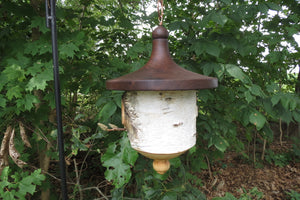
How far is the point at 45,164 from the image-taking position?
2383mm

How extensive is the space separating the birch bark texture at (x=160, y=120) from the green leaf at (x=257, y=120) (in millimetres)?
830

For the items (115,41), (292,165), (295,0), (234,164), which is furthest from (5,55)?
(292,165)

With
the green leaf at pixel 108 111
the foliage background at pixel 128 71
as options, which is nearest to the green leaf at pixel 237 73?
the foliage background at pixel 128 71

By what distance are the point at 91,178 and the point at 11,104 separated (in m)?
2.06

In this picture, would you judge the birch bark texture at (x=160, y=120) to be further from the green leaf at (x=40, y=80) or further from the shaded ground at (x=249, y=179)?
the shaded ground at (x=249, y=179)

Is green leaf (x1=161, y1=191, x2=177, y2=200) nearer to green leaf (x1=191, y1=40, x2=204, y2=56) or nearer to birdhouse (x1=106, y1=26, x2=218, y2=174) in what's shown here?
birdhouse (x1=106, y1=26, x2=218, y2=174)

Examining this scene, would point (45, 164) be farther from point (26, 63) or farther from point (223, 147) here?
point (223, 147)

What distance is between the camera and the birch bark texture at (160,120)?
912mm

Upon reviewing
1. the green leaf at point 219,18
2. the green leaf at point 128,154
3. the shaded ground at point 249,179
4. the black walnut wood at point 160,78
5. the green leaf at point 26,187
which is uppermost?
the green leaf at point 219,18

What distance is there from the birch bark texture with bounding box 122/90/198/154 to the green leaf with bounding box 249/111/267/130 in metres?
0.83

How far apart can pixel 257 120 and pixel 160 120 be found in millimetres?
1017

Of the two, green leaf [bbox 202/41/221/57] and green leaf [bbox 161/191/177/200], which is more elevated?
green leaf [bbox 202/41/221/57]

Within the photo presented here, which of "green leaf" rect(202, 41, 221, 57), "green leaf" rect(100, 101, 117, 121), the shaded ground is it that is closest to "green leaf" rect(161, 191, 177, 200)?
"green leaf" rect(100, 101, 117, 121)

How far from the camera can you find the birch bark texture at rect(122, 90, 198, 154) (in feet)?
2.99
